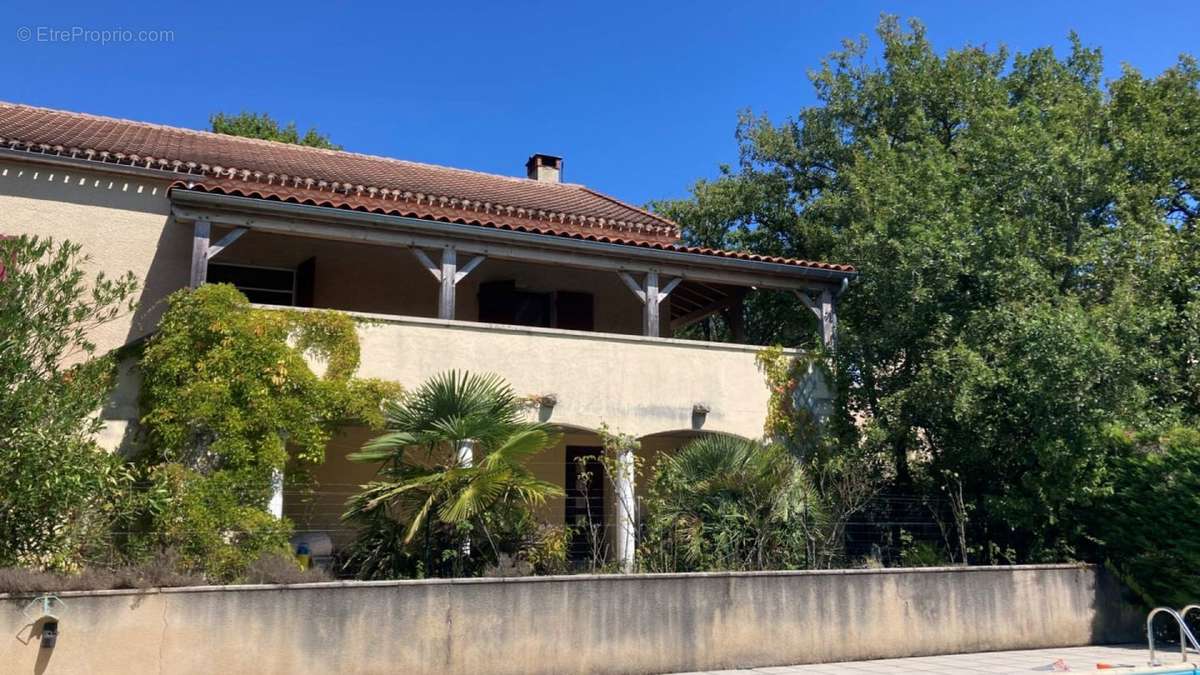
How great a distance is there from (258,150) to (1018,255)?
14200mm

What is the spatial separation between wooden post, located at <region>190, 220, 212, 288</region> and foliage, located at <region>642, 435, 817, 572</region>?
256 inches

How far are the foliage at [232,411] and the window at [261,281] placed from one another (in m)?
3.90

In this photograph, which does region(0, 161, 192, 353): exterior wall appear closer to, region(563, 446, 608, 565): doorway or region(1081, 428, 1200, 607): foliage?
region(563, 446, 608, 565): doorway

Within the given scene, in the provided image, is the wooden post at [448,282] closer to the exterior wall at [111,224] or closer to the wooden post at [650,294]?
the wooden post at [650,294]

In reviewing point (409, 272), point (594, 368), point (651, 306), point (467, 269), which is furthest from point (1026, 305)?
point (409, 272)

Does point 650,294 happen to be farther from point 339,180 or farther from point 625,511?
point 339,180

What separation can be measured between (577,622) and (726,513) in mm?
2834

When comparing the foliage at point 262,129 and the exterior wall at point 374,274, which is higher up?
the foliage at point 262,129

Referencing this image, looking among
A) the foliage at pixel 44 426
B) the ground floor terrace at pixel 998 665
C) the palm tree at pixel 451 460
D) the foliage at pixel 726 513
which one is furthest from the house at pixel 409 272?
the ground floor terrace at pixel 998 665

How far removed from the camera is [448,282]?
13.8 m

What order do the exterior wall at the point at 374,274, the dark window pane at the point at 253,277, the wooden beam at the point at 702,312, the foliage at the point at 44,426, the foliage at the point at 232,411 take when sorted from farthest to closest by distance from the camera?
the wooden beam at the point at 702,312
the exterior wall at the point at 374,274
the dark window pane at the point at 253,277
the foliage at the point at 232,411
the foliage at the point at 44,426

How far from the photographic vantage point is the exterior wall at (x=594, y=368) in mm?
13086

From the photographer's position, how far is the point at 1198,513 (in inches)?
468

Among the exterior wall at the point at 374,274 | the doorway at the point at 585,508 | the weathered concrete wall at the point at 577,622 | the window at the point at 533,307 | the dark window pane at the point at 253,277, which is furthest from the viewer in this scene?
the window at the point at 533,307
